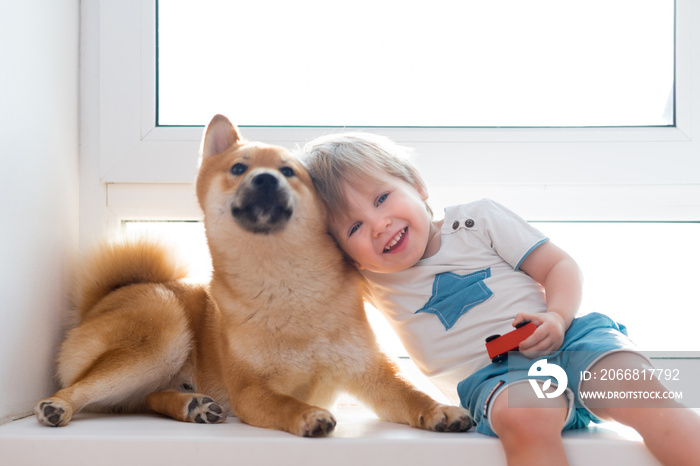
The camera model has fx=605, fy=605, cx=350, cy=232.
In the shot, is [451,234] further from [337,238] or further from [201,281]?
[201,281]

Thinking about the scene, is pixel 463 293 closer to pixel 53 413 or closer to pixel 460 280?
pixel 460 280

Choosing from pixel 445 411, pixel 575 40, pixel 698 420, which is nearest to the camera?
pixel 698 420

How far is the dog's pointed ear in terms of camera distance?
58.0 inches

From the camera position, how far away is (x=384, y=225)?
4.39 ft

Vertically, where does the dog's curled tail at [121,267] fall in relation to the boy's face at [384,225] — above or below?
below

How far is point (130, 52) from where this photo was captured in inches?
71.0

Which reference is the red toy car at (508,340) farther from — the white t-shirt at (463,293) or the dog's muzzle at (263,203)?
the dog's muzzle at (263,203)

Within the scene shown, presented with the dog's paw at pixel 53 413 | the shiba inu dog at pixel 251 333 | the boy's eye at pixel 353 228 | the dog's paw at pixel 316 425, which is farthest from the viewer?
the boy's eye at pixel 353 228

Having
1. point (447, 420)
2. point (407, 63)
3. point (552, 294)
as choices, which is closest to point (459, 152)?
point (407, 63)

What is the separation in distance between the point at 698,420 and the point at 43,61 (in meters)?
1.62

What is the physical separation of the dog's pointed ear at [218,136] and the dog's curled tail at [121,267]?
1.09 feet

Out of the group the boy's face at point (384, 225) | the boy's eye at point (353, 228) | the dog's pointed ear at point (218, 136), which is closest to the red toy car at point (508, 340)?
the boy's face at point (384, 225)

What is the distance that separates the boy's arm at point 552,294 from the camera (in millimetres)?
1165

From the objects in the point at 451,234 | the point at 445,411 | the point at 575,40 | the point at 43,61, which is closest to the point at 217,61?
the point at 43,61
